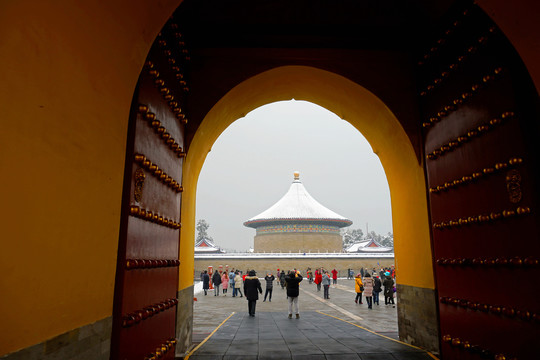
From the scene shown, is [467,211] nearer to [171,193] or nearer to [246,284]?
[171,193]

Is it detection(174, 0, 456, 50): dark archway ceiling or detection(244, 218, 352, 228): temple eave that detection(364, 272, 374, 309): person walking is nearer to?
detection(174, 0, 456, 50): dark archway ceiling

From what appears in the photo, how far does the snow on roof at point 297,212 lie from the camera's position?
34.6 m

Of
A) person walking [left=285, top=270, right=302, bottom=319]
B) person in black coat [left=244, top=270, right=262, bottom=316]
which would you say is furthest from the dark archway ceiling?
person in black coat [left=244, top=270, right=262, bottom=316]

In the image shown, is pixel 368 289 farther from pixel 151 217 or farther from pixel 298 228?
pixel 298 228

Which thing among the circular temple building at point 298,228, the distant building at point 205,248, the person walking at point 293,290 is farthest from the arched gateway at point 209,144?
the distant building at point 205,248

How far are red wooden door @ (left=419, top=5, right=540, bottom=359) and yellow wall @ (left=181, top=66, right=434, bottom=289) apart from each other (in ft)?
3.01

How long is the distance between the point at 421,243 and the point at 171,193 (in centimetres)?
319

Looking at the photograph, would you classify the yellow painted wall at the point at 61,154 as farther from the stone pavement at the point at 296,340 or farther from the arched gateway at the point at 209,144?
the stone pavement at the point at 296,340

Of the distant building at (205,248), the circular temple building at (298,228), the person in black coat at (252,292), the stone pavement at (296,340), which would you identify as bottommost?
the stone pavement at (296,340)

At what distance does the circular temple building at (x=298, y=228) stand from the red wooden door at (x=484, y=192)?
30569mm

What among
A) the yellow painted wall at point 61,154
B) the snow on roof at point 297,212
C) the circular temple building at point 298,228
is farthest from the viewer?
the snow on roof at point 297,212

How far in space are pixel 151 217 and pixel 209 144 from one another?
299 cm

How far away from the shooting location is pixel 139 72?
107 inches

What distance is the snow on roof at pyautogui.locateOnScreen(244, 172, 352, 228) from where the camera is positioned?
34.6 m
